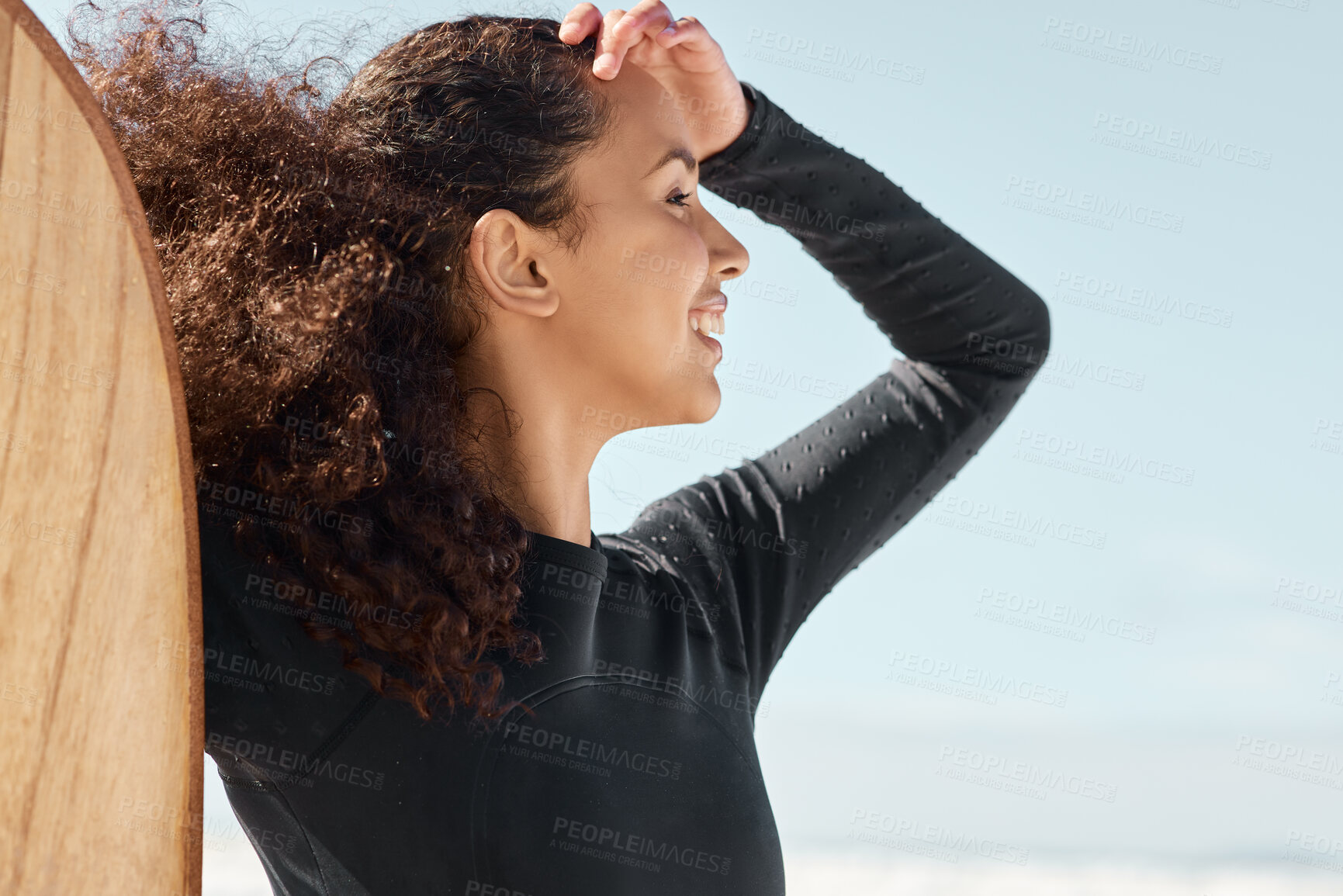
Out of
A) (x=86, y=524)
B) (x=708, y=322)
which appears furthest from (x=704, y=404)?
(x=86, y=524)

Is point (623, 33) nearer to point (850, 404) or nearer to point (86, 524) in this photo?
point (850, 404)

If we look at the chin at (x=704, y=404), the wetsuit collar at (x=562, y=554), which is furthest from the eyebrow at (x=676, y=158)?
the wetsuit collar at (x=562, y=554)

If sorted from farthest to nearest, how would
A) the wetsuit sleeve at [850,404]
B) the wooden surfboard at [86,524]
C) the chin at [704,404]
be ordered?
1. the wetsuit sleeve at [850,404]
2. the chin at [704,404]
3. the wooden surfboard at [86,524]

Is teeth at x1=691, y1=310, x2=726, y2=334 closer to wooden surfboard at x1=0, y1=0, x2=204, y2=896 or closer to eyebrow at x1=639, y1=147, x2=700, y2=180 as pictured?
eyebrow at x1=639, y1=147, x2=700, y2=180

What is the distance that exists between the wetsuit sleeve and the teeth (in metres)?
0.30

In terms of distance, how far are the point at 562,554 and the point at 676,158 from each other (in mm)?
480

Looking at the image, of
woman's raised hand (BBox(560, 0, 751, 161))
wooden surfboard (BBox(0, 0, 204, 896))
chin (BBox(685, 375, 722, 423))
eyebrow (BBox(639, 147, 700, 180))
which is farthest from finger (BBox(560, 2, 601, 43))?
wooden surfboard (BBox(0, 0, 204, 896))

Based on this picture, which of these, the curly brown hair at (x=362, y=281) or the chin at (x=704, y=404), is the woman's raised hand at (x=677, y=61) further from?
the chin at (x=704, y=404)

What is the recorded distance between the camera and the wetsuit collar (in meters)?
1.14

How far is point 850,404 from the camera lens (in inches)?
65.1

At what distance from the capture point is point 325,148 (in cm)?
116

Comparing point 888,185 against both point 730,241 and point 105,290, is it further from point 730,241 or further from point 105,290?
point 105,290

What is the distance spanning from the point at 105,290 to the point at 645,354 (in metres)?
0.54

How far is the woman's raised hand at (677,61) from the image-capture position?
1.27 m
